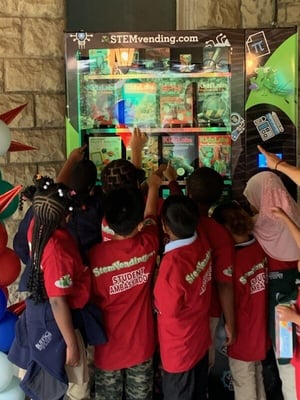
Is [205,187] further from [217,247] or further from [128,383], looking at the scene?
[128,383]

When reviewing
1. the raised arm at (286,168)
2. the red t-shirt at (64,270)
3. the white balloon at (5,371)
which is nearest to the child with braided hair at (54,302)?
the red t-shirt at (64,270)

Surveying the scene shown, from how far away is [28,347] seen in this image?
2564 millimetres

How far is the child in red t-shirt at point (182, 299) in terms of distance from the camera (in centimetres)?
247

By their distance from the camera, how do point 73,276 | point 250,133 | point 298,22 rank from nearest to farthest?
point 73,276 → point 250,133 → point 298,22

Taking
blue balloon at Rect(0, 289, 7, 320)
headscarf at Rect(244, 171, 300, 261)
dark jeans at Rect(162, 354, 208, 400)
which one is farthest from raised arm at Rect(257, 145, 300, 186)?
blue balloon at Rect(0, 289, 7, 320)

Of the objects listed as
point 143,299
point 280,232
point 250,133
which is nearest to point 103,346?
point 143,299

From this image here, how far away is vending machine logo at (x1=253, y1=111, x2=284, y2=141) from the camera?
123 inches

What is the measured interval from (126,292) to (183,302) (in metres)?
0.26

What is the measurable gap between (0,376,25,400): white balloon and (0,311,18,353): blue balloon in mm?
194

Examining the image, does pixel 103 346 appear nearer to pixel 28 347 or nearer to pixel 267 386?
pixel 28 347

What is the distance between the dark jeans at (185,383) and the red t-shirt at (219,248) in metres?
0.40

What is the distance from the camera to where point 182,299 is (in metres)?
2.48

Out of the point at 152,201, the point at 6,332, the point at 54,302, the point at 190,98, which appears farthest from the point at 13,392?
the point at 190,98

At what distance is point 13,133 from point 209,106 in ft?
4.51
